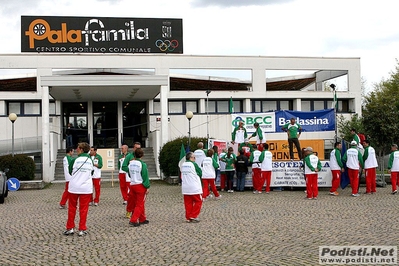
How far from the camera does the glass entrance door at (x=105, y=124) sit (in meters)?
35.5

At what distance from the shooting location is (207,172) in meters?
17.2

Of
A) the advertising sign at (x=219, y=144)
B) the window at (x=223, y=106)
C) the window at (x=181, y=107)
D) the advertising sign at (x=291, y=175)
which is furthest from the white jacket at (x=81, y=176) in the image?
the window at (x=223, y=106)

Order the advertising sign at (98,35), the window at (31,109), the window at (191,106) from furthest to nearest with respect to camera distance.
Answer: the window at (191,106) → the advertising sign at (98,35) → the window at (31,109)

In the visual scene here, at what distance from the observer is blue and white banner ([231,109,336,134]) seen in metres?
23.6

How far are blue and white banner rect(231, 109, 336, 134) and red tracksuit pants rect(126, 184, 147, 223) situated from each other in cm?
1163

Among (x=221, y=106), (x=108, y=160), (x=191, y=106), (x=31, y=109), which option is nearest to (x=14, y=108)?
(x=31, y=109)

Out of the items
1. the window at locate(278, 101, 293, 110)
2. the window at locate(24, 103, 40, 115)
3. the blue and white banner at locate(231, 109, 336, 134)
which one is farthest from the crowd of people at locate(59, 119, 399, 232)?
the window at locate(24, 103, 40, 115)

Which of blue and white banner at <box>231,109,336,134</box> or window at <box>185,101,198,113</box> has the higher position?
window at <box>185,101,198,113</box>

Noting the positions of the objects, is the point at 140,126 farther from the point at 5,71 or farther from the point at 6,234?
the point at 6,234

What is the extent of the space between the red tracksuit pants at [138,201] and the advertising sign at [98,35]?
82.6 ft

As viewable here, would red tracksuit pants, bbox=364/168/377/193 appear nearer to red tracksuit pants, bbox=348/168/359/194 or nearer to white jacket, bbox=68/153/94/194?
red tracksuit pants, bbox=348/168/359/194

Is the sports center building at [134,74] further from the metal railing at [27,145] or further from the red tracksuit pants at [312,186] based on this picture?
the red tracksuit pants at [312,186]

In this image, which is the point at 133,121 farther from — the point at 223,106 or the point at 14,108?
the point at 14,108

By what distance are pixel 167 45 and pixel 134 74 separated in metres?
3.08
